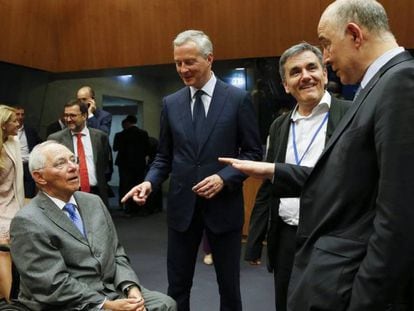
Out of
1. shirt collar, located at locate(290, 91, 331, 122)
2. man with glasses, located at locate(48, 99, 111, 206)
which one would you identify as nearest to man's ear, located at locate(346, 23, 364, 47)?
shirt collar, located at locate(290, 91, 331, 122)

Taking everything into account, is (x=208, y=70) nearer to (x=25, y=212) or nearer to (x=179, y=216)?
(x=179, y=216)

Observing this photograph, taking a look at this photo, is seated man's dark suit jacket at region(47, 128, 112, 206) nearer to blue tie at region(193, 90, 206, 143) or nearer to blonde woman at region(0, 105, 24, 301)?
blonde woman at region(0, 105, 24, 301)

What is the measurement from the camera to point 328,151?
3.92 feet

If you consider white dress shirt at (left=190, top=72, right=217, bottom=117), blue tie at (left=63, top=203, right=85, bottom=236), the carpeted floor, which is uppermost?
white dress shirt at (left=190, top=72, right=217, bottom=117)

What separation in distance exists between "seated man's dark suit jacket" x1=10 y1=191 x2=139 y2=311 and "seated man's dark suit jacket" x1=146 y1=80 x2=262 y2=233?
0.35 m

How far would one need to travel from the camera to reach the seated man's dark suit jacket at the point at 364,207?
40.5 inches

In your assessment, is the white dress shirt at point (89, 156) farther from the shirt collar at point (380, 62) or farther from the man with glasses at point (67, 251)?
the shirt collar at point (380, 62)

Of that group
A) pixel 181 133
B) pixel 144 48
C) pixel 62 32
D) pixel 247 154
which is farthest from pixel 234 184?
pixel 62 32

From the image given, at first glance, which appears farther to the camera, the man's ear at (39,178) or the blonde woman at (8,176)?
the blonde woman at (8,176)

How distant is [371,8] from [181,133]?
1.18 m

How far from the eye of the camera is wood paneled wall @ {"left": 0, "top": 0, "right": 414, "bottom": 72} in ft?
18.0

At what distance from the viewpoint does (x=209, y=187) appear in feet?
6.42

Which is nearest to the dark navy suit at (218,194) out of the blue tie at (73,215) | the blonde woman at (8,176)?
the blue tie at (73,215)

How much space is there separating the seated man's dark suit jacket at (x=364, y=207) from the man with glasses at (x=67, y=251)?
1099mm
